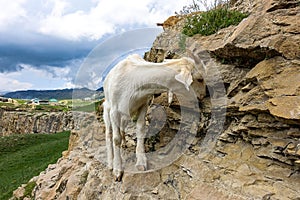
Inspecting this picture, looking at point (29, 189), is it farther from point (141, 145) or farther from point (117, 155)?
point (141, 145)

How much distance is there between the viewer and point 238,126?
5.56 metres

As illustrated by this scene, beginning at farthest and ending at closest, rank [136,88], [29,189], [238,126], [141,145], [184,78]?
[29,189], [141,145], [136,88], [238,126], [184,78]

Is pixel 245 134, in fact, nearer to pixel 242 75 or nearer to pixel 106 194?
pixel 242 75

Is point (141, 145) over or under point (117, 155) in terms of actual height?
over

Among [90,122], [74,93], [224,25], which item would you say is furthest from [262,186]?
[90,122]

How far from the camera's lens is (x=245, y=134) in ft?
17.9

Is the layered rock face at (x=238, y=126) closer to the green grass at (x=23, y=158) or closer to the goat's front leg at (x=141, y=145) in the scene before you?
the goat's front leg at (x=141, y=145)

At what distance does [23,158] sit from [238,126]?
71.7ft

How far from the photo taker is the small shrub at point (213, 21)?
7625 mm

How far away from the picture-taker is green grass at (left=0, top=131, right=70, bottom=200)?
16.2 meters

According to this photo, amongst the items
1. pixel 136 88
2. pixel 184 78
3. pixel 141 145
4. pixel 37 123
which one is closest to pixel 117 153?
pixel 141 145

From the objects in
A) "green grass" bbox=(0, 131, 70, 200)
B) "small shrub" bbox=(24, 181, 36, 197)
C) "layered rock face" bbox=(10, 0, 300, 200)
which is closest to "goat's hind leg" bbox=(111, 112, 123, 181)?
"layered rock face" bbox=(10, 0, 300, 200)

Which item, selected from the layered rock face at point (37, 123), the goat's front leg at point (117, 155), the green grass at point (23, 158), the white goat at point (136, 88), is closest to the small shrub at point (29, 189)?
the green grass at point (23, 158)

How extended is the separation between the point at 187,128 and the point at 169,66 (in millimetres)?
1916
